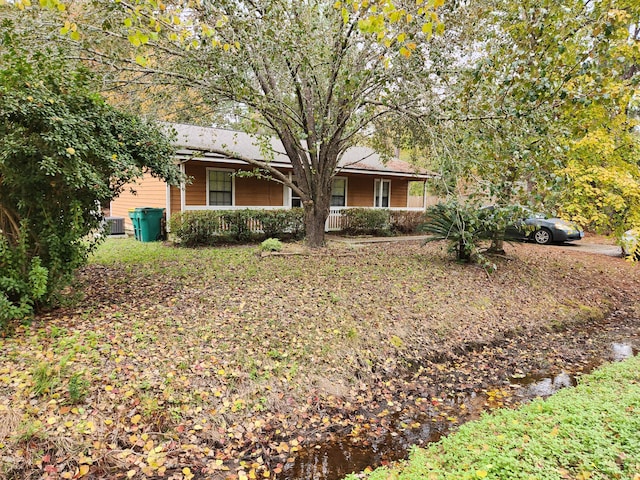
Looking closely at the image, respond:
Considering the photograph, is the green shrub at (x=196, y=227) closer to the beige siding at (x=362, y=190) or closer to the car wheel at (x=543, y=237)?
the beige siding at (x=362, y=190)

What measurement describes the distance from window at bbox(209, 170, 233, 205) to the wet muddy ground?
9880 mm

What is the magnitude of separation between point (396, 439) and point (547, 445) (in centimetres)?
137

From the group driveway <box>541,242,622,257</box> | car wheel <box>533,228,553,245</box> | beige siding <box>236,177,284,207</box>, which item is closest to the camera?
driveway <box>541,242,622,257</box>

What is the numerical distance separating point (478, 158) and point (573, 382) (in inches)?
142

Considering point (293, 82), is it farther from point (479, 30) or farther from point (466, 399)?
point (466, 399)

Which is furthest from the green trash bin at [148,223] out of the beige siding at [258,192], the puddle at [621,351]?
the puddle at [621,351]

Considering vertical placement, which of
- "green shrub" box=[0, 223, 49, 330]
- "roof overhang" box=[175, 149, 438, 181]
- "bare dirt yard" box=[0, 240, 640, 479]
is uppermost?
"roof overhang" box=[175, 149, 438, 181]

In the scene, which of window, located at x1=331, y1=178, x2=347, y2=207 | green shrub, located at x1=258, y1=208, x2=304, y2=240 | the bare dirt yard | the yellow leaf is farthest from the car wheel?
the yellow leaf

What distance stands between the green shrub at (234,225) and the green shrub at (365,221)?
2.50m

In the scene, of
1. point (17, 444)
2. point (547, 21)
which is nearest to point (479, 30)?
point (547, 21)

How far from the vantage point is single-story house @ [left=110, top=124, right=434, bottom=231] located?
12.0 meters

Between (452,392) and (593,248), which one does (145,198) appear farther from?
(593,248)

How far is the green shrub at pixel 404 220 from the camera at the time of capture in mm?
15812

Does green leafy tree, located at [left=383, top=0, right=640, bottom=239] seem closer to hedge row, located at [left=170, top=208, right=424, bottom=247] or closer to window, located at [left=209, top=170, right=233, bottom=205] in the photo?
hedge row, located at [left=170, top=208, right=424, bottom=247]
